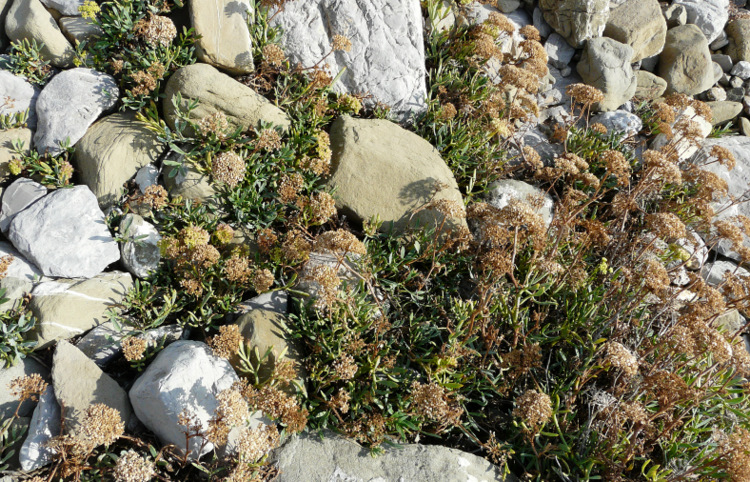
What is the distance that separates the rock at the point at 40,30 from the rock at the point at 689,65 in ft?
26.6

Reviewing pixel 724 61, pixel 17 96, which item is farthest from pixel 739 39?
pixel 17 96

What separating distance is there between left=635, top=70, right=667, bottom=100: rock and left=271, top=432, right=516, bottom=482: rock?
6136 mm

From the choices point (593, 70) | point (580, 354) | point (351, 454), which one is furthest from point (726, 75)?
point (351, 454)

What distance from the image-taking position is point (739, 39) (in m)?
8.28

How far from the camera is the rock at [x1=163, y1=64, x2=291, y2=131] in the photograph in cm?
521

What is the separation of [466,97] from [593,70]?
217 centimetres

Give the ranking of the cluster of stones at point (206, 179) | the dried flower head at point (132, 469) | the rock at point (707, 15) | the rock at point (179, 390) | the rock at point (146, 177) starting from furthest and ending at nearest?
the rock at point (707, 15) → the rock at point (146, 177) → the cluster of stones at point (206, 179) → the rock at point (179, 390) → the dried flower head at point (132, 469)

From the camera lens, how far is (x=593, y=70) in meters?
7.13

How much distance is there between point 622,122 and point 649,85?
4.32ft

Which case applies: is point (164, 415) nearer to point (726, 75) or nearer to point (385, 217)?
point (385, 217)

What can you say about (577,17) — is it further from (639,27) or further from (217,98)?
(217,98)

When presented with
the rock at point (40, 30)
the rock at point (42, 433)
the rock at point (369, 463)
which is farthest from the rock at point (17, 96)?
the rock at point (369, 463)

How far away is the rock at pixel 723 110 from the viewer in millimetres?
7613

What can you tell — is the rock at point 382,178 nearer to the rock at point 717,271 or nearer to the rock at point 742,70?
the rock at point 717,271
